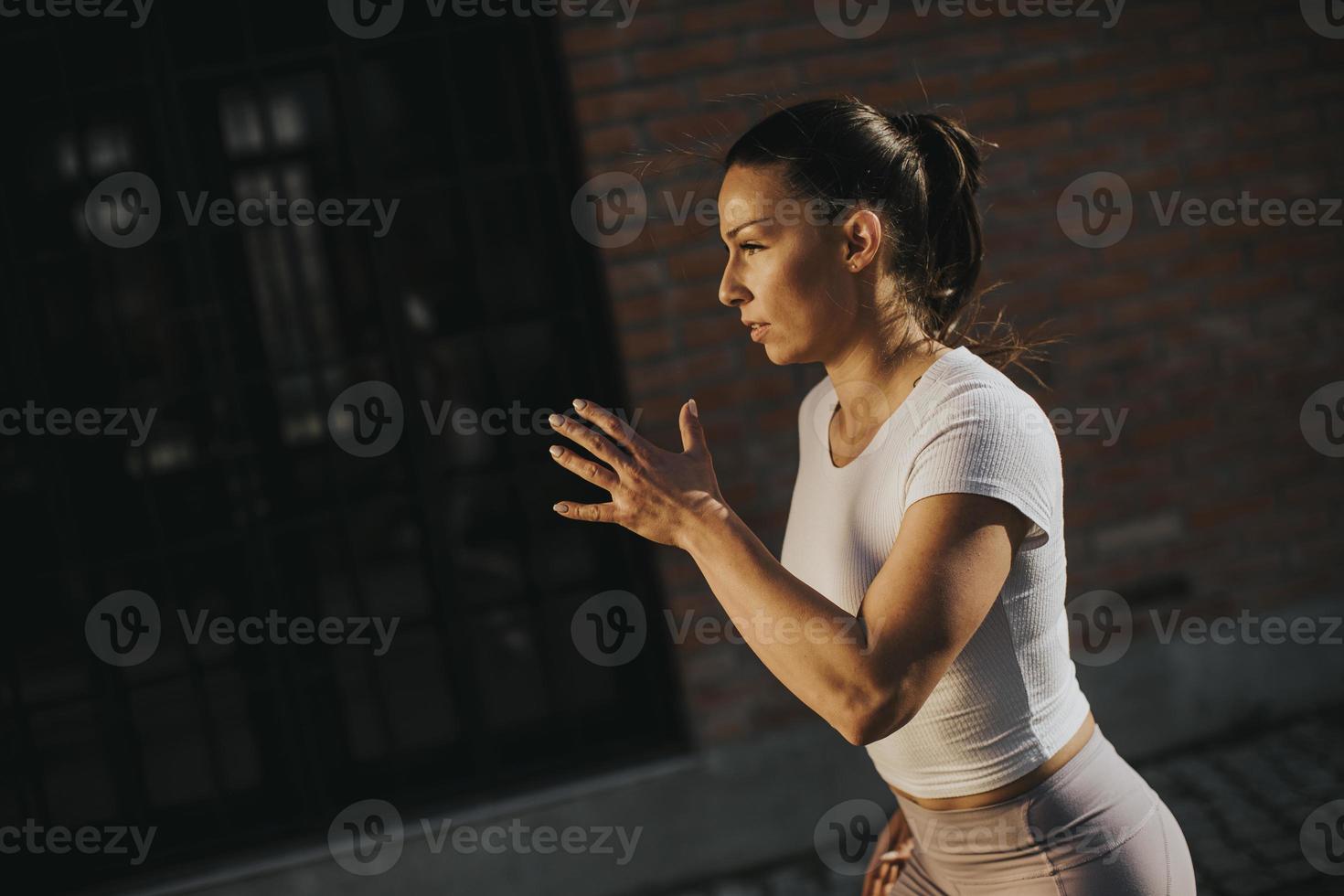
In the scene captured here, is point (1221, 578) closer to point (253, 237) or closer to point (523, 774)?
point (523, 774)

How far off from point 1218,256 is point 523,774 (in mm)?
2953

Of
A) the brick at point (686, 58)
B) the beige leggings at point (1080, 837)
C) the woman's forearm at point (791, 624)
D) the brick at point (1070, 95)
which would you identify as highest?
the brick at point (686, 58)

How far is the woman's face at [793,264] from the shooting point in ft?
4.73

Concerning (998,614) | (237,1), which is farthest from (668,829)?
(237,1)

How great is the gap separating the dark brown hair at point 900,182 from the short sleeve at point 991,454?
0.21 metres

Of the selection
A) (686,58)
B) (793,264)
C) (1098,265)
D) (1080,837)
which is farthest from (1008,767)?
(1098,265)

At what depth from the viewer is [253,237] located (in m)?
3.45

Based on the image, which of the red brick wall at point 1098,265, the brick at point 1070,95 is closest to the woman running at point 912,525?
the red brick wall at point 1098,265

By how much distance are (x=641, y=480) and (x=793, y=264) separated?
1.19ft

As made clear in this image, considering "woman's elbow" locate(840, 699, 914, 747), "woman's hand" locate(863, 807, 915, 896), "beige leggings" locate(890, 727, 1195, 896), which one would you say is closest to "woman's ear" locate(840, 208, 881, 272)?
"woman's elbow" locate(840, 699, 914, 747)

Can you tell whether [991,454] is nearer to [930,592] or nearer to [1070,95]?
[930,592]

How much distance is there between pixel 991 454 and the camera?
125 cm

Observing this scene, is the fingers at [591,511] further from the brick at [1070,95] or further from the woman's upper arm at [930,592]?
the brick at [1070,95]

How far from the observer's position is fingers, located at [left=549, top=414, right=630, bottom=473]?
4.25 ft
